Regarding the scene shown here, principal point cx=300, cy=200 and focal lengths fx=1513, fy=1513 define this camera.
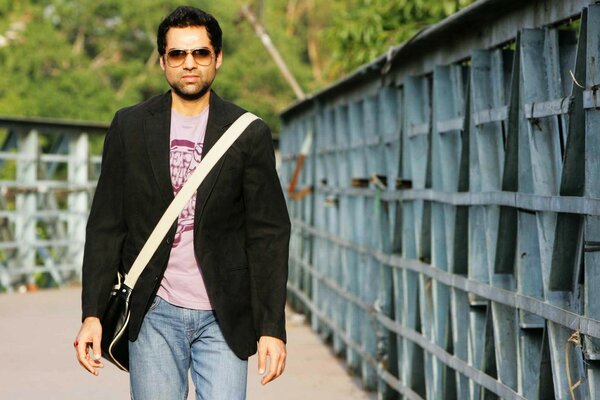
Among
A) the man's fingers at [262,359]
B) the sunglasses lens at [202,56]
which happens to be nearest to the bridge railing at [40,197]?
the sunglasses lens at [202,56]

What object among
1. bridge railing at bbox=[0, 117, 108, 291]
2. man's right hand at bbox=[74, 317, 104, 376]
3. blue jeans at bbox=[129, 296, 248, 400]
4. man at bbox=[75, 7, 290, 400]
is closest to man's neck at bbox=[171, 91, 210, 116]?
man at bbox=[75, 7, 290, 400]

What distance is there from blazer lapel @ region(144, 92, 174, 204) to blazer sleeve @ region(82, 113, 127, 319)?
113mm

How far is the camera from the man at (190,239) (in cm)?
459

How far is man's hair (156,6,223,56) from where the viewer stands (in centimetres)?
466

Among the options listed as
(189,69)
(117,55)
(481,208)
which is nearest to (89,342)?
(189,69)

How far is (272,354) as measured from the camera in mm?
4605

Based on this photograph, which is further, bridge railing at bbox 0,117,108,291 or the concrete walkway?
bridge railing at bbox 0,117,108,291

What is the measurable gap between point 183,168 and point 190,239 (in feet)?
0.73

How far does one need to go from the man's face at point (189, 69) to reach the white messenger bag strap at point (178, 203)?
6.5 inches

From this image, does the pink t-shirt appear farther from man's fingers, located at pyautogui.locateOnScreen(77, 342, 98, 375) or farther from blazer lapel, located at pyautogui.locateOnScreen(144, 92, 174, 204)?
man's fingers, located at pyautogui.locateOnScreen(77, 342, 98, 375)

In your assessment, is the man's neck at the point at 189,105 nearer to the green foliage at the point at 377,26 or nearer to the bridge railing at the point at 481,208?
the bridge railing at the point at 481,208

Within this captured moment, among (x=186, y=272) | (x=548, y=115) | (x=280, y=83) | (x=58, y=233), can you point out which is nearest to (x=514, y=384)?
(x=548, y=115)

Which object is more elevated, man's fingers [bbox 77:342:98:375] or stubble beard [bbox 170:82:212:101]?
stubble beard [bbox 170:82:212:101]

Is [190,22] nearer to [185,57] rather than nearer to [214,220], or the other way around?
[185,57]
